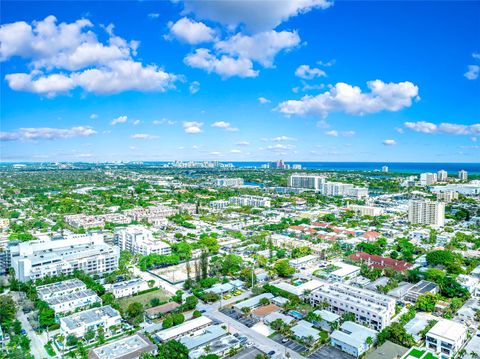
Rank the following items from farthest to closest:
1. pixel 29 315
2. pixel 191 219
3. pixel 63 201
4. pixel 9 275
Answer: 1. pixel 63 201
2. pixel 191 219
3. pixel 9 275
4. pixel 29 315

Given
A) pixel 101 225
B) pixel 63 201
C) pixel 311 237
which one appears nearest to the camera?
pixel 311 237

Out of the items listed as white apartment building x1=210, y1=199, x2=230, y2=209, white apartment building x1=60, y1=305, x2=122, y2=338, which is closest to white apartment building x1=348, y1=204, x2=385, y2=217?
white apartment building x1=210, y1=199, x2=230, y2=209

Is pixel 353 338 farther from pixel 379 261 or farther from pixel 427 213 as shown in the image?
pixel 427 213

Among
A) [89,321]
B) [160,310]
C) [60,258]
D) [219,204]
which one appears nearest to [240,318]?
[160,310]

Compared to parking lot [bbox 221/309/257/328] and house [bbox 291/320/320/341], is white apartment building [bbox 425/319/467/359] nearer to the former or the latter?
house [bbox 291/320/320/341]

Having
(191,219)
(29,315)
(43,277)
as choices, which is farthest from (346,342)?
(191,219)

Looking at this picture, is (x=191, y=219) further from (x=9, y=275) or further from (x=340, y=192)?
(x=340, y=192)
